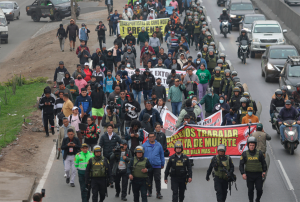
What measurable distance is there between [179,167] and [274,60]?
1498 centimetres

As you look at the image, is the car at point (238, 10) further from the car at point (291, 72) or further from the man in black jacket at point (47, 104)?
the man in black jacket at point (47, 104)

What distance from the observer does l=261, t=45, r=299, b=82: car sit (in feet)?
81.5

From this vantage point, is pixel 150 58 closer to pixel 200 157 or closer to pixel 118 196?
pixel 200 157

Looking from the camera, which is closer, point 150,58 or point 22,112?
point 22,112

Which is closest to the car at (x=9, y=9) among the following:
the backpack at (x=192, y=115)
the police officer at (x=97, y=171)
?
the backpack at (x=192, y=115)

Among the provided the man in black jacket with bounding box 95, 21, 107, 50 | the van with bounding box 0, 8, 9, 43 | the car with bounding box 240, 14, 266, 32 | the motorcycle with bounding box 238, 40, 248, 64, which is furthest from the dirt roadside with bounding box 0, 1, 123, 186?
the car with bounding box 240, 14, 266, 32

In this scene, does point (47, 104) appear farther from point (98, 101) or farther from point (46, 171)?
point (46, 171)

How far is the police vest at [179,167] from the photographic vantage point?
37.7 feet

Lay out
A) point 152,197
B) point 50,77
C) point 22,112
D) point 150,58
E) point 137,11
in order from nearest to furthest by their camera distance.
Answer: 1. point 152,197
2. point 22,112
3. point 150,58
4. point 50,77
5. point 137,11

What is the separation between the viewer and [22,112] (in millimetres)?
21531

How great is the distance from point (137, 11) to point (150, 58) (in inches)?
490

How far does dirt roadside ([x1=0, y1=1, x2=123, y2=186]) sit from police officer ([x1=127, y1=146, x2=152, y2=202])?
3.93 meters

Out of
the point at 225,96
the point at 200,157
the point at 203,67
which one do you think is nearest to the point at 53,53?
the point at 203,67

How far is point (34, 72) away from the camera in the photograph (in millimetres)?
29531
